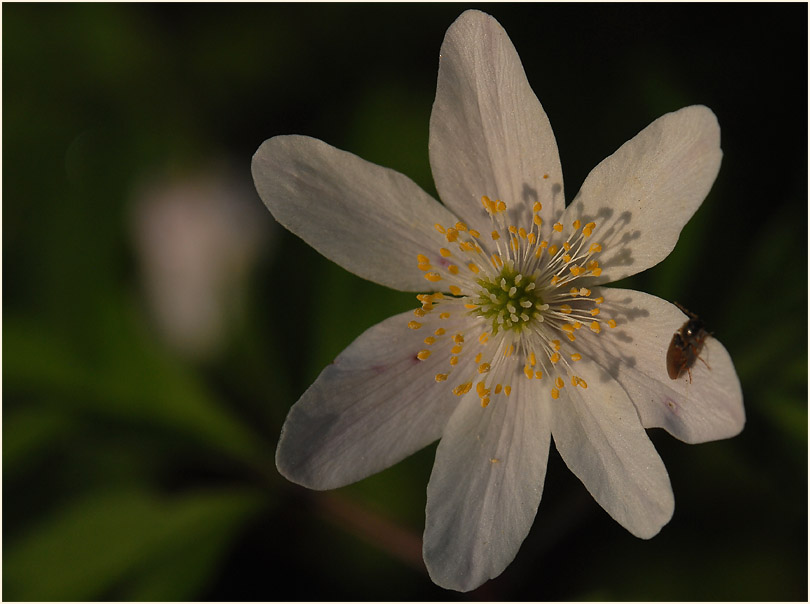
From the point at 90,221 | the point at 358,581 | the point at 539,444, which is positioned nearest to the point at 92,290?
the point at 90,221

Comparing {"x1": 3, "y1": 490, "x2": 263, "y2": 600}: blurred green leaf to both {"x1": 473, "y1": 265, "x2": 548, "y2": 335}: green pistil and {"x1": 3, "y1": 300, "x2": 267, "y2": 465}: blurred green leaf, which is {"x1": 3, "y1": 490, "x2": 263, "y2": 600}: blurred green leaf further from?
{"x1": 473, "y1": 265, "x2": 548, "y2": 335}: green pistil

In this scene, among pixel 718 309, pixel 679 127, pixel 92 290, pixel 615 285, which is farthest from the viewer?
pixel 92 290

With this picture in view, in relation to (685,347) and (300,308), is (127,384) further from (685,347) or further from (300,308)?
(685,347)

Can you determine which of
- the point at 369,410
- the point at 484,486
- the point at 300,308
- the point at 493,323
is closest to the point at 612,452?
the point at 484,486

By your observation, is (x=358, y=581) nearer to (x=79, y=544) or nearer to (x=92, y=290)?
(x=79, y=544)

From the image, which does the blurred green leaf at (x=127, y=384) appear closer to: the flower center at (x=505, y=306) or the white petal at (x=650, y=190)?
the flower center at (x=505, y=306)

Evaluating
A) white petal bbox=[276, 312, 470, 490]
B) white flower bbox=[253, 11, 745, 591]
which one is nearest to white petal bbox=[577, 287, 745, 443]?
white flower bbox=[253, 11, 745, 591]

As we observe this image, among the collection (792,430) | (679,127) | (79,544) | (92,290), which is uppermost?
(679,127)
